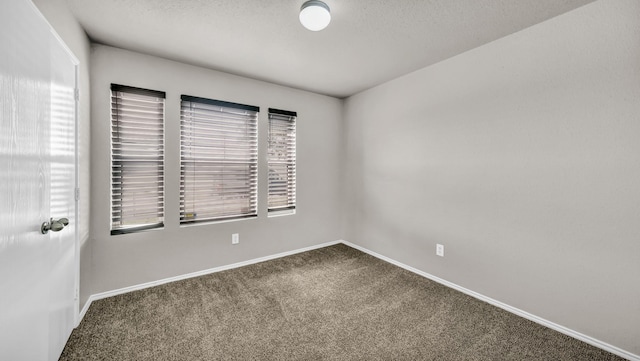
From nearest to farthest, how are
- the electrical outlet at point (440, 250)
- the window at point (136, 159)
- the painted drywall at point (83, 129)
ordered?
the painted drywall at point (83, 129) < the window at point (136, 159) < the electrical outlet at point (440, 250)

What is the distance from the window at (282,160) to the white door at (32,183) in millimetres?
2084

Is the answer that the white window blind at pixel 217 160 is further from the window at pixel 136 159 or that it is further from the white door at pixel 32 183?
the white door at pixel 32 183

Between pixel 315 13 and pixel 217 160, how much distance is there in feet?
6.74

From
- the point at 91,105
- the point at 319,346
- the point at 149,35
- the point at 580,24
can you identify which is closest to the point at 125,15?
the point at 149,35

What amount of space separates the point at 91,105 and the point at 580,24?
4.19m

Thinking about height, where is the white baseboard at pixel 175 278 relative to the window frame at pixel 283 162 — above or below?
below

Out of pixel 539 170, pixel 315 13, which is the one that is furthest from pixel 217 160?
pixel 539 170

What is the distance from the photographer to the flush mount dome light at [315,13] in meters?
1.80

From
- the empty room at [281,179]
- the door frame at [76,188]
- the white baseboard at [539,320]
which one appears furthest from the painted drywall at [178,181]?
the white baseboard at [539,320]

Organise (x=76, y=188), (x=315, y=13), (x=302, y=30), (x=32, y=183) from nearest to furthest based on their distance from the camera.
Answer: (x=32, y=183) < (x=315, y=13) < (x=76, y=188) < (x=302, y=30)

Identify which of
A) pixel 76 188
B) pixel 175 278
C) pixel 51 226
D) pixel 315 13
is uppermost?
pixel 315 13

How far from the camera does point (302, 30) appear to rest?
2.22 m

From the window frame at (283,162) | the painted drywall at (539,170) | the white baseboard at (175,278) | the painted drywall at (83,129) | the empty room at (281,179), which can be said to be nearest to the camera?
the empty room at (281,179)

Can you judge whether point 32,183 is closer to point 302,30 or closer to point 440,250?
point 302,30
